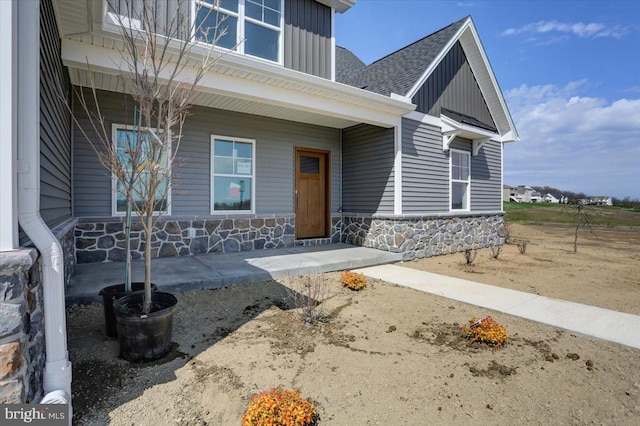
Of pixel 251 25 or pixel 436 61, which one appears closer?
pixel 251 25

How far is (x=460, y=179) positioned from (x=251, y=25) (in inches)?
263

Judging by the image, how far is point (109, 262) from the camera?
18.7 feet

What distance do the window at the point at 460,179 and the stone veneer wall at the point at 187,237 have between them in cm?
387

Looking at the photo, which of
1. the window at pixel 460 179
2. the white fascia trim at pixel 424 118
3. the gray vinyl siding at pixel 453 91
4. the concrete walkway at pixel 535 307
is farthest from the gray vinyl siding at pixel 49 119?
the window at pixel 460 179

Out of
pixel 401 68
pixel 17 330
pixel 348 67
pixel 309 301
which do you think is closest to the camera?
pixel 17 330

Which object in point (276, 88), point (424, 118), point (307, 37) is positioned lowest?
point (276, 88)

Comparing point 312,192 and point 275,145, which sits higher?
point 275,145

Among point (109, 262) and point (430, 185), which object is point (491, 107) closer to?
point (430, 185)

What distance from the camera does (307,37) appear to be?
24.9 feet

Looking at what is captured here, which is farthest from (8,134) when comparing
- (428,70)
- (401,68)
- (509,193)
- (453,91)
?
(509,193)

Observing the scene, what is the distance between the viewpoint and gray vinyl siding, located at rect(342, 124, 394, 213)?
7719 mm

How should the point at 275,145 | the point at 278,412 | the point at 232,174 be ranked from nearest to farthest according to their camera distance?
the point at 278,412 → the point at 232,174 → the point at 275,145

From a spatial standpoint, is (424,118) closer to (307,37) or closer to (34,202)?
(307,37)

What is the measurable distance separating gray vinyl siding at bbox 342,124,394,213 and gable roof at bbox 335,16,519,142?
3.50 feet
